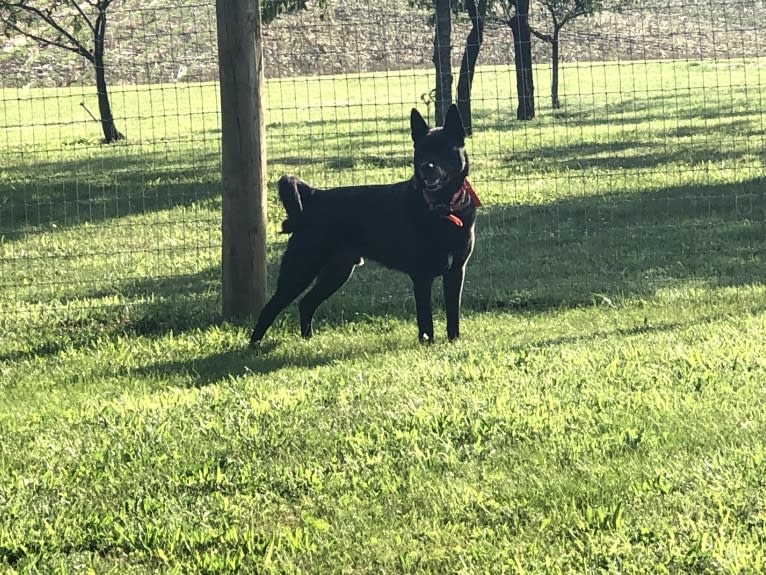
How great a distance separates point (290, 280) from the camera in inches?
292

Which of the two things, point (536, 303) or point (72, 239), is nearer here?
point (536, 303)

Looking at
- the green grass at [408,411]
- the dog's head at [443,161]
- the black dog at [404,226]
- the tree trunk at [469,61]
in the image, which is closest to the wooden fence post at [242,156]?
the green grass at [408,411]

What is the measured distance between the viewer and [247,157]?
25.9 feet

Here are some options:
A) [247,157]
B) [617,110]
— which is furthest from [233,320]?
[617,110]

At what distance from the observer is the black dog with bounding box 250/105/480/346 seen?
280 inches

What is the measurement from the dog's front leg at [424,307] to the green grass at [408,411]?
227 millimetres

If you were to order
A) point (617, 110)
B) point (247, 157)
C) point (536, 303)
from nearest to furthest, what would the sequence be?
point (247, 157), point (536, 303), point (617, 110)

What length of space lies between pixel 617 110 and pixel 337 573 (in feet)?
76.7

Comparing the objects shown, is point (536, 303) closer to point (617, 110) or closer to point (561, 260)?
point (561, 260)

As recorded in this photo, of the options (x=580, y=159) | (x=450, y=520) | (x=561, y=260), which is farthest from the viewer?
(x=580, y=159)

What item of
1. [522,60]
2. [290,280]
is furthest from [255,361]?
[522,60]

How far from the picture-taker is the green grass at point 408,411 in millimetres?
3967

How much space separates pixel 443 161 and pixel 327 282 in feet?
3.86

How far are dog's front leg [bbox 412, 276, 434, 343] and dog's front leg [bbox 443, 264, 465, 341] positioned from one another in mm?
127
